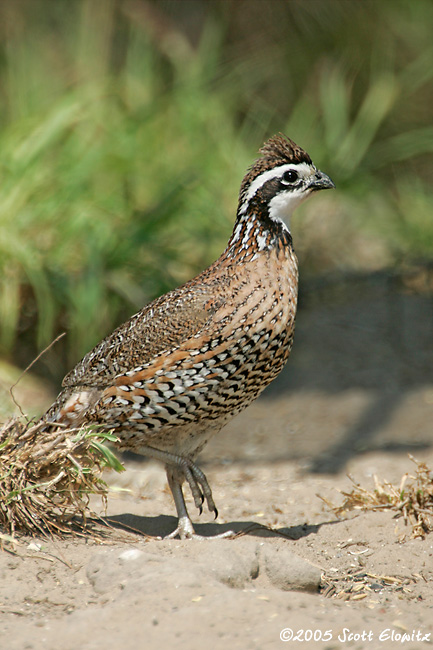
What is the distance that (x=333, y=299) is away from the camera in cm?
895

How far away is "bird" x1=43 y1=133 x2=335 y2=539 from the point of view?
15.3 ft

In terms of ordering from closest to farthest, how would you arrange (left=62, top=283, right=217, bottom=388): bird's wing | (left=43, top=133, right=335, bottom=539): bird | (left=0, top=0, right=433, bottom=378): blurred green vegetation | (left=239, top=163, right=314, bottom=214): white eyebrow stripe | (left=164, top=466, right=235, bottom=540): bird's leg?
(left=43, top=133, right=335, bottom=539): bird, (left=62, top=283, right=217, bottom=388): bird's wing, (left=164, top=466, right=235, bottom=540): bird's leg, (left=239, top=163, right=314, bottom=214): white eyebrow stripe, (left=0, top=0, right=433, bottom=378): blurred green vegetation

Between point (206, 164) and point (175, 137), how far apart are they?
0.49 metres

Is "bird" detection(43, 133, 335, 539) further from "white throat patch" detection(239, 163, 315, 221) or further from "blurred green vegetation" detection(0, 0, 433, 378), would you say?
"blurred green vegetation" detection(0, 0, 433, 378)

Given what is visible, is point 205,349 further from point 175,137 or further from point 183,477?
point 175,137

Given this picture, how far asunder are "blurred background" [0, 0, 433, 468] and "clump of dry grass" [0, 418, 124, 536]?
251 centimetres

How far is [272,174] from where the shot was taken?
4996 millimetres

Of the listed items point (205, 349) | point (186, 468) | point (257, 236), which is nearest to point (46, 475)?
point (186, 468)

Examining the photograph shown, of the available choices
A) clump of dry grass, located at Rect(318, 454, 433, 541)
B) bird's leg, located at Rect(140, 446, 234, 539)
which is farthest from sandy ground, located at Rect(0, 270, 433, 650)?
bird's leg, located at Rect(140, 446, 234, 539)

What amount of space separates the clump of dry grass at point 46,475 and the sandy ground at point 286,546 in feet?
0.49

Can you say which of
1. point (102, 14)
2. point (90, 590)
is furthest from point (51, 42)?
point (90, 590)

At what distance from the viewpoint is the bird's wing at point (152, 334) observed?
479cm

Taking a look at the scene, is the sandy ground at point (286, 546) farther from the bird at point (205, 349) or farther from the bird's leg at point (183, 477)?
the bird at point (205, 349)

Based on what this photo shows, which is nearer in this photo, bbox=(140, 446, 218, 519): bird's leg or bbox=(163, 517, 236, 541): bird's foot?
bbox=(163, 517, 236, 541): bird's foot
